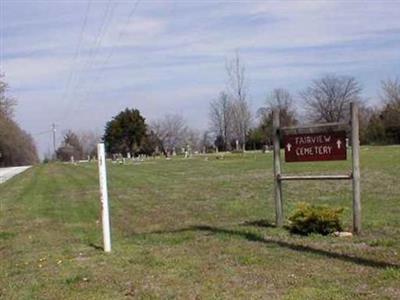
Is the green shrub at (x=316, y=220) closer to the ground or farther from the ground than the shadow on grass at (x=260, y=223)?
farther from the ground

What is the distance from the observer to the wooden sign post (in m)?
10.8

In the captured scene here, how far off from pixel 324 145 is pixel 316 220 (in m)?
1.18

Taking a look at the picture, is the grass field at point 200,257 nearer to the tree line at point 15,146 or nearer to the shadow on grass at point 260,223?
the shadow on grass at point 260,223

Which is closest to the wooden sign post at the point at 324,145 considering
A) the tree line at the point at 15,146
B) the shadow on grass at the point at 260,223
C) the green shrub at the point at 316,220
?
the green shrub at the point at 316,220

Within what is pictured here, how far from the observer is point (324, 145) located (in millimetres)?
11203

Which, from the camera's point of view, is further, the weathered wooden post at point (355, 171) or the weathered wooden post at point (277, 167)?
the weathered wooden post at point (277, 167)

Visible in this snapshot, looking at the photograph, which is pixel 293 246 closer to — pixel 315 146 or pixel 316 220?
pixel 316 220

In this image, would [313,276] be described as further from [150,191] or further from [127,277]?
[150,191]

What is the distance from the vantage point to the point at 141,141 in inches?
4813

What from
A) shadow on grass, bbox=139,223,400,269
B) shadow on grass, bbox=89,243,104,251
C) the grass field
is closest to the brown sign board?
the grass field

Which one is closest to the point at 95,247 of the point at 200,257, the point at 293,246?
the point at 200,257

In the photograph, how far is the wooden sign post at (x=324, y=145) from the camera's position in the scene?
10812mm

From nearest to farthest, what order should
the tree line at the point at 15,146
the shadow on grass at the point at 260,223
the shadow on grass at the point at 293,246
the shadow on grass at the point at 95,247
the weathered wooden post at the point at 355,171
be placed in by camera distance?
the shadow on grass at the point at 293,246 < the weathered wooden post at the point at 355,171 < the shadow on grass at the point at 95,247 < the shadow on grass at the point at 260,223 < the tree line at the point at 15,146

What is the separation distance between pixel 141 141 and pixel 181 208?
→ 344ft
